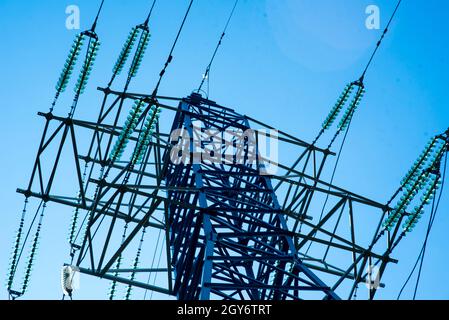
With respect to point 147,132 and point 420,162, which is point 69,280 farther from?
point 420,162

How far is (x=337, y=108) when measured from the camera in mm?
21656

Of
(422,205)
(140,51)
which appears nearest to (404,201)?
(422,205)

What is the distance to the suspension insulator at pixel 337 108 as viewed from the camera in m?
21.1

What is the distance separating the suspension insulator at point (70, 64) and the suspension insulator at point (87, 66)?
0.32 metres

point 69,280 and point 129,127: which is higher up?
point 129,127

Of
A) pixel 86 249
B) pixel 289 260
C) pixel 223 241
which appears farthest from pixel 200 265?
pixel 86 249

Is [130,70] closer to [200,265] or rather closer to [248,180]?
[248,180]

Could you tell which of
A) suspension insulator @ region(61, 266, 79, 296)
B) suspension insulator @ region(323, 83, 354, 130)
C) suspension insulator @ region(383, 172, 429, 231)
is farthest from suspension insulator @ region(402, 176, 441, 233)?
suspension insulator @ region(61, 266, 79, 296)

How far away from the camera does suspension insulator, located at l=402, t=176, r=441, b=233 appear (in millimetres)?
16547

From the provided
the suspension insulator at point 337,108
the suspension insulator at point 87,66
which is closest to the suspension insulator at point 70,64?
the suspension insulator at point 87,66

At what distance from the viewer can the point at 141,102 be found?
16.4m

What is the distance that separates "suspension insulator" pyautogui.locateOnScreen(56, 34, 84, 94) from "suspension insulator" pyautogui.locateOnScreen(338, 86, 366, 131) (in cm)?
851

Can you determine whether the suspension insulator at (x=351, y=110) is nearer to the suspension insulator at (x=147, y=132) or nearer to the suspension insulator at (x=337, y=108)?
the suspension insulator at (x=337, y=108)

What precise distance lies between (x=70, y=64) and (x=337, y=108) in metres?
8.59
